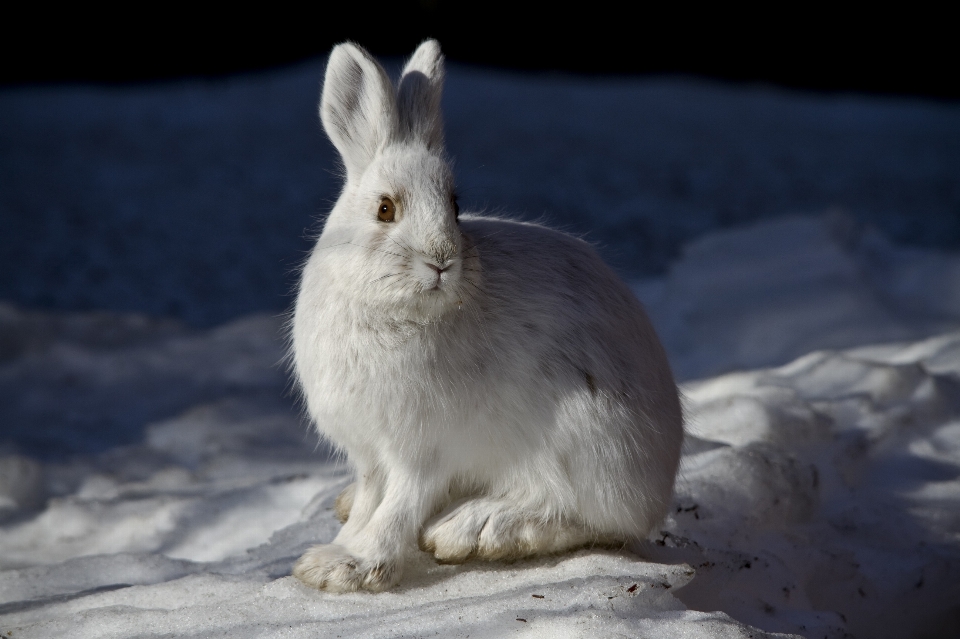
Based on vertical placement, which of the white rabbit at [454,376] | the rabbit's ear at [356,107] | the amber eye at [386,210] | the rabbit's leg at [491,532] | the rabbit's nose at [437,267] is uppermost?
the rabbit's ear at [356,107]

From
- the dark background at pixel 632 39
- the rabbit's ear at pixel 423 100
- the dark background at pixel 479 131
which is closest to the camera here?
the rabbit's ear at pixel 423 100

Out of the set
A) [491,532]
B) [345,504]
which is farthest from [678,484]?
[345,504]

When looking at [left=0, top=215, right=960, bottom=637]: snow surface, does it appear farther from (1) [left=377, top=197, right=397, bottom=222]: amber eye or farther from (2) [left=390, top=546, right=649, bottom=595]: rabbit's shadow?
(1) [left=377, top=197, right=397, bottom=222]: amber eye

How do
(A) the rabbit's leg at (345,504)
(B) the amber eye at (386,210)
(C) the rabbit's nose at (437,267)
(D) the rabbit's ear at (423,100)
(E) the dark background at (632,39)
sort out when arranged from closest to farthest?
(C) the rabbit's nose at (437,267) → (B) the amber eye at (386,210) → (D) the rabbit's ear at (423,100) → (A) the rabbit's leg at (345,504) → (E) the dark background at (632,39)

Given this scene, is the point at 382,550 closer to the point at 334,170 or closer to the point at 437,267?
the point at 437,267

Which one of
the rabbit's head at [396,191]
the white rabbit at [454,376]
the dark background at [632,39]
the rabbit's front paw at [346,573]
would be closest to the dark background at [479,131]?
the dark background at [632,39]

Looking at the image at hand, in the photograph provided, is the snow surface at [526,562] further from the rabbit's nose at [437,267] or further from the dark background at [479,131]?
the dark background at [479,131]
